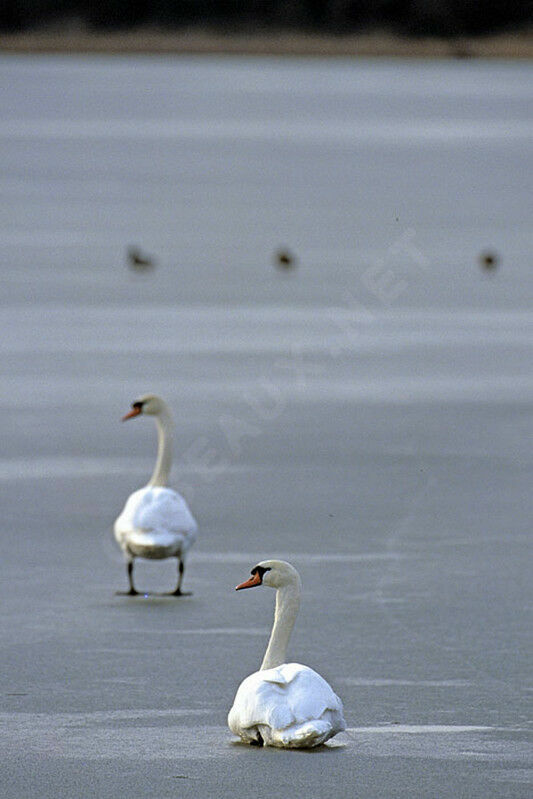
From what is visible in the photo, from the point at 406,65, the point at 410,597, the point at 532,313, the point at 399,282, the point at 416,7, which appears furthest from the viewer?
the point at 406,65

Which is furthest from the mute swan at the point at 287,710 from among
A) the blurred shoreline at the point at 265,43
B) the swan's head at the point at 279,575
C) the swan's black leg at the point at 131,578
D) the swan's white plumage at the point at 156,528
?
the blurred shoreline at the point at 265,43

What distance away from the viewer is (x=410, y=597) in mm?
8117

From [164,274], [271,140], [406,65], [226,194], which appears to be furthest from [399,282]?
[406,65]

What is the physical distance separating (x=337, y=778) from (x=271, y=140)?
50945 mm

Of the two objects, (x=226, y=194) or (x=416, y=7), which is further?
(x=416, y=7)

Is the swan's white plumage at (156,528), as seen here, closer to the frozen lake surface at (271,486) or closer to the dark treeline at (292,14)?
the frozen lake surface at (271,486)

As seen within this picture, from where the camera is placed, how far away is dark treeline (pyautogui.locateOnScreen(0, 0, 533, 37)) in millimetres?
84188

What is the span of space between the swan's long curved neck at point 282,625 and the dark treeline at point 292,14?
256 ft

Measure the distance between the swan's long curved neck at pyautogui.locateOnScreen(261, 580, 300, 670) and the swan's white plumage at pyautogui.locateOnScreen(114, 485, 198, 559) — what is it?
A: 2060mm

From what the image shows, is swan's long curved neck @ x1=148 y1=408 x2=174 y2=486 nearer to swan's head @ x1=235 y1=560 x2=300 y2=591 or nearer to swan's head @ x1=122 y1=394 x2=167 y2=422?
swan's head @ x1=122 y1=394 x2=167 y2=422

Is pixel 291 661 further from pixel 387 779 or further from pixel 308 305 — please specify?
pixel 308 305

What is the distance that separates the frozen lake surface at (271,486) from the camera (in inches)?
238

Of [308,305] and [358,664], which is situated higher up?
[308,305]

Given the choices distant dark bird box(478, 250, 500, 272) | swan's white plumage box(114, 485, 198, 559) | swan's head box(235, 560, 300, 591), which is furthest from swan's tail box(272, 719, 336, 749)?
distant dark bird box(478, 250, 500, 272)
